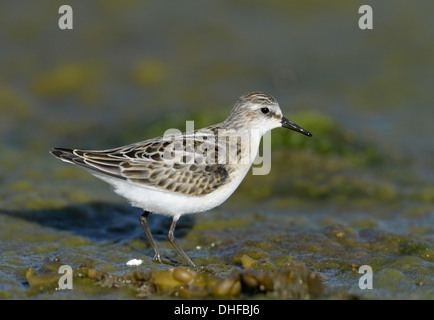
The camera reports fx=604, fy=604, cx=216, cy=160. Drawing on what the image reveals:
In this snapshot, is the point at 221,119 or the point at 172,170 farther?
the point at 221,119

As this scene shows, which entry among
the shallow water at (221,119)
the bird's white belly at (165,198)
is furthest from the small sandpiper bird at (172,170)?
the shallow water at (221,119)

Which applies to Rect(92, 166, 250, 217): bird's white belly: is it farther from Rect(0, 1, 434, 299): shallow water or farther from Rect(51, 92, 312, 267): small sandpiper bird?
Rect(0, 1, 434, 299): shallow water

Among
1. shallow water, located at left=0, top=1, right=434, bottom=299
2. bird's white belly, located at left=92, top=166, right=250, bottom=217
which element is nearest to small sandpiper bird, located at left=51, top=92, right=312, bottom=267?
bird's white belly, located at left=92, top=166, right=250, bottom=217

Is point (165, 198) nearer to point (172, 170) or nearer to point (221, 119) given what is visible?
point (172, 170)

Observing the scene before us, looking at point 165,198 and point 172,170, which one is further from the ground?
point 172,170

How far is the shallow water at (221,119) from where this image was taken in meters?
6.77

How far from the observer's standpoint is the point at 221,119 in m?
11.3

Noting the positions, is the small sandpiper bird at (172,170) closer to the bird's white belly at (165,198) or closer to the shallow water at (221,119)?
the bird's white belly at (165,198)

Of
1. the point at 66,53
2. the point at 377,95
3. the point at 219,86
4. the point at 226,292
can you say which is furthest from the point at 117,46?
the point at 226,292

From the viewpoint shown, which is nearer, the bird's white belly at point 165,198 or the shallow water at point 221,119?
the shallow water at point 221,119

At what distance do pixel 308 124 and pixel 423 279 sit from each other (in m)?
5.11

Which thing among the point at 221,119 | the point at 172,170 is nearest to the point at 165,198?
the point at 172,170

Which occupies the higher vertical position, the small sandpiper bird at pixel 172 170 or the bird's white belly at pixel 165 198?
the small sandpiper bird at pixel 172 170
